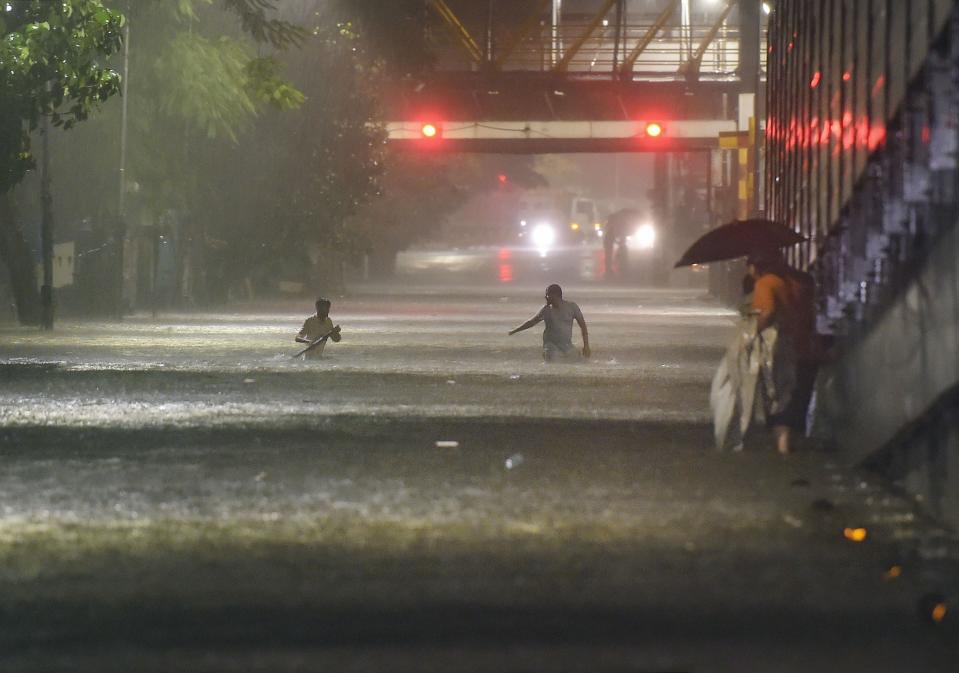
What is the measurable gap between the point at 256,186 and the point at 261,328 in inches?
484

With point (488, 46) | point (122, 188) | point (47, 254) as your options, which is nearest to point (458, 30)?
point (488, 46)

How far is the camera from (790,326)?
46.8 feet

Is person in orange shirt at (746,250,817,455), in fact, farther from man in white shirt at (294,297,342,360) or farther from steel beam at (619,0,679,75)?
steel beam at (619,0,679,75)

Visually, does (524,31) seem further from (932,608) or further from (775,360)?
(932,608)

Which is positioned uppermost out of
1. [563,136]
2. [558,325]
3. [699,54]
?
[699,54]

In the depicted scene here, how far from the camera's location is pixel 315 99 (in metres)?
46.5

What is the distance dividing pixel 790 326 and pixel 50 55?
14122 mm

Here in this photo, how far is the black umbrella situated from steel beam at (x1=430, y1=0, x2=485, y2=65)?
1081 inches

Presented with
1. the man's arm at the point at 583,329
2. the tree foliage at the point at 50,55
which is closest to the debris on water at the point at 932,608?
the man's arm at the point at 583,329

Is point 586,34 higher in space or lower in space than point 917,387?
higher

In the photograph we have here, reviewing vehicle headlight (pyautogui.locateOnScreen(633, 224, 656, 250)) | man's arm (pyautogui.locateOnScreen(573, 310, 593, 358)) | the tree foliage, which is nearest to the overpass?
vehicle headlight (pyautogui.locateOnScreen(633, 224, 656, 250))

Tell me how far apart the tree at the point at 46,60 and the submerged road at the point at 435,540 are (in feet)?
20.5

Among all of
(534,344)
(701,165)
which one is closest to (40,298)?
(534,344)

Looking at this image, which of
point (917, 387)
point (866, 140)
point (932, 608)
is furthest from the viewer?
point (866, 140)
